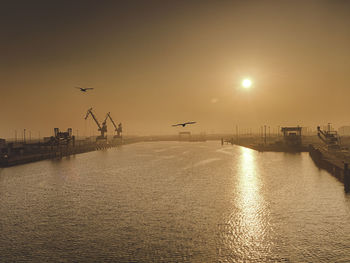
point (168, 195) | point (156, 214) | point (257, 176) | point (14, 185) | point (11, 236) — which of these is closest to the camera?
point (11, 236)

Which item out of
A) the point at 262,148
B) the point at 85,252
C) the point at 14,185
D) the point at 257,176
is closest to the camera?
the point at 85,252

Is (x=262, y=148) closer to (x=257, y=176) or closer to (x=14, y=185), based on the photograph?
(x=257, y=176)

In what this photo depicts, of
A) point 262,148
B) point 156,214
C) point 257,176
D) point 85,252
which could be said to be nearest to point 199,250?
point 85,252

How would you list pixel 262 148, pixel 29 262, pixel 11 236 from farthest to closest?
pixel 262 148, pixel 11 236, pixel 29 262

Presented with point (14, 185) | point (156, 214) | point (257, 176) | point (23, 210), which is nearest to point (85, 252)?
point (156, 214)

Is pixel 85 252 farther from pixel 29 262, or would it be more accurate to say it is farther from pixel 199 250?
pixel 199 250

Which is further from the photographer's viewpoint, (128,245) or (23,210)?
(23,210)

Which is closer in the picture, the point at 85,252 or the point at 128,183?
the point at 85,252

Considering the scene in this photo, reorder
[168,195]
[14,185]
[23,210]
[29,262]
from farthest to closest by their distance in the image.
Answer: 1. [14,185]
2. [168,195]
3. [23,210]
4. [29,262]
